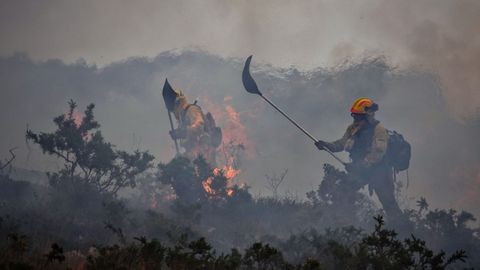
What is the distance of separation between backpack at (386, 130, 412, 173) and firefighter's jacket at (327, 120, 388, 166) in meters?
0.39

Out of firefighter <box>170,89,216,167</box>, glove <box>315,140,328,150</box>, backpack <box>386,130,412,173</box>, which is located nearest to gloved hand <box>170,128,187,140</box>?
firefighter <box>170,89,216,167</box>

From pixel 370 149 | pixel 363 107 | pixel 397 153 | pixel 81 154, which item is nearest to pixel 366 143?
pixel 370 149

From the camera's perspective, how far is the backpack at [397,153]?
12.9 meters

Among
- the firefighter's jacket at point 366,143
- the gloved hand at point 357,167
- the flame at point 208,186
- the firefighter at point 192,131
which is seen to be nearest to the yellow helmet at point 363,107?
the firefighter's jacket at point 366,143

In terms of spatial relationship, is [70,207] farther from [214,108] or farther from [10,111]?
[10,111]

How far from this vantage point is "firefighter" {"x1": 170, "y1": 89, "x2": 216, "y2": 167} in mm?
17911

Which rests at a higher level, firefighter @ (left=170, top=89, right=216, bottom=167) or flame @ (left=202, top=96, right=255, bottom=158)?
flame @ (left=202, top=96, right=255, bottom=158)

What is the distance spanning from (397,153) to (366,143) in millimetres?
1197

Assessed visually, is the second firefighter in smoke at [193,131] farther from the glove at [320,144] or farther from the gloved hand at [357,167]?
the gloved hand at [357,167]

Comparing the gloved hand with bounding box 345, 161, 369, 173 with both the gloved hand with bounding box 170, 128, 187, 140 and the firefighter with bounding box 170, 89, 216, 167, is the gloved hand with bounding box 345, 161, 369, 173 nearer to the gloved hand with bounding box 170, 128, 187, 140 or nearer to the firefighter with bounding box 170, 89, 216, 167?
the firefighter with bounding box 170, 89, 216, 167

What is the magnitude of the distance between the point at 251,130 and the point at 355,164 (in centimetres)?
4280

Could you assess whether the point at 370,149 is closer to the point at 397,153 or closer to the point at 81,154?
the point at 397,153

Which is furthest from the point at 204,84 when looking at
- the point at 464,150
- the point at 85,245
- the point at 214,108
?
the point at 85,245

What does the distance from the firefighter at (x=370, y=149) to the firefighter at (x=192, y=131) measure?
7.03m
